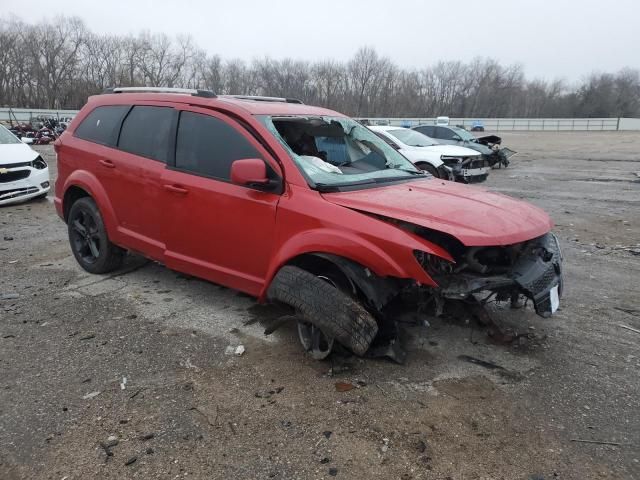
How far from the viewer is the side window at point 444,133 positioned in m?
18.1

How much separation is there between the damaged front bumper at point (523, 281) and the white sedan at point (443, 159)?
30.5 feet

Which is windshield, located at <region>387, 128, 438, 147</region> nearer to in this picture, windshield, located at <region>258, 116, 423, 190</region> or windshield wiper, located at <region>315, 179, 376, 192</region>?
windshield, located at <region>258, 116, 423, 190</region>

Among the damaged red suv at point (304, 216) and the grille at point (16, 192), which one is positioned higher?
the damaged red suv at point (304, 216)

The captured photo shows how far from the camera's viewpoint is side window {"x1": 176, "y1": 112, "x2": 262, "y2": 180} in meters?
3.92

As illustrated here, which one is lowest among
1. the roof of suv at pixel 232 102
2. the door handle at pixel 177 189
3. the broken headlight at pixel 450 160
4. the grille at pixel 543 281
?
the grille at pixel 543 281

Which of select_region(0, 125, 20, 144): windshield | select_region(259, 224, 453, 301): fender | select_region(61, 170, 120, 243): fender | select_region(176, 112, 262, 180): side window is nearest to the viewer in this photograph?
select_region(259, 224, 453, 301): fender

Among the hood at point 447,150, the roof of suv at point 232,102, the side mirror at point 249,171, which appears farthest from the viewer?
the hood at point 447,150

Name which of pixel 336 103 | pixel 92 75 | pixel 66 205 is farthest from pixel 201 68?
pixel 66 205

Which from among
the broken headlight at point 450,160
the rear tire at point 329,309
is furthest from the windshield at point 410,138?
the rear tire at point 329,309

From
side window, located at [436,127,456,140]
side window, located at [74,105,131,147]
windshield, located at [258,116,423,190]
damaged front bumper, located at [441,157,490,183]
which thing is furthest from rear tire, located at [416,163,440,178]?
side window, located at [74,105,131,147]

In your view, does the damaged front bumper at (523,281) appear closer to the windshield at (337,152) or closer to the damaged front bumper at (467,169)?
the windshield at (337,152)

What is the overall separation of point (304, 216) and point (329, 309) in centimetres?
68

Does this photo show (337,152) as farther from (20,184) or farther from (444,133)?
(444,133)

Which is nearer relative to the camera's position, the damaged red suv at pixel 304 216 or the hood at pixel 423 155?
the damaged red suv at pixel 304 216
